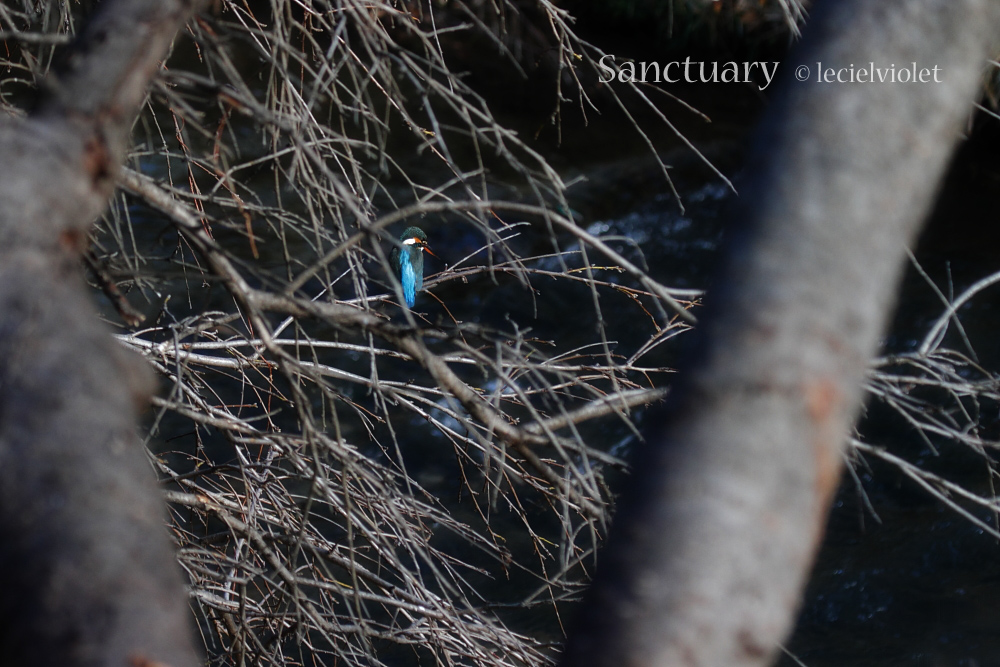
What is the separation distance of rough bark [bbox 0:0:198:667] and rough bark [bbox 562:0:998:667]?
12.8 inches

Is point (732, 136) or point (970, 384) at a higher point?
point (970, 384)

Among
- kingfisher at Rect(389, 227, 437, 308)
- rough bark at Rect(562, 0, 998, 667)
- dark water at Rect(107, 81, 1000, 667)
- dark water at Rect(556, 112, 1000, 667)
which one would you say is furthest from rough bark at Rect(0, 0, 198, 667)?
kingfisher at Rect(389, 227, 437, 308)

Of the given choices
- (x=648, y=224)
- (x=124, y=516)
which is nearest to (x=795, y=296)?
(x=124, y=516)

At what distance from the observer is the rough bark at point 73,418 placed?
1.86ft

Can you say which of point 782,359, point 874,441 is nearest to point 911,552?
point 874,441

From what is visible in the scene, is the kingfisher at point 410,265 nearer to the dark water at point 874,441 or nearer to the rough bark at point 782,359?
the dark water at point 874,441

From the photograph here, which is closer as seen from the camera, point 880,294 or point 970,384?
point 880,294

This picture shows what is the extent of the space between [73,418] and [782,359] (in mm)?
558

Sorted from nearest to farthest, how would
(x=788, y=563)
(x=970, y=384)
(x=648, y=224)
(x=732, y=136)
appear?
(x=788, y=563) < (x=970, y=384) < (x=648, y=224) < (x=732, y=136)

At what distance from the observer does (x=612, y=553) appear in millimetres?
553

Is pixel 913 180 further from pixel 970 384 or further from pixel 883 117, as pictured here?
pixel 970 384

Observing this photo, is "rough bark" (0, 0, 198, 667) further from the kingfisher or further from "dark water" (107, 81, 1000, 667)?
the kingfisher

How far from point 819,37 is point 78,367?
0.69 m

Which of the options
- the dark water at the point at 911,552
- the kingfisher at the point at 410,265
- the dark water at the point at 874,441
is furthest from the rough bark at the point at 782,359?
the kingfisher at the point at 410,265
